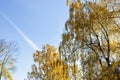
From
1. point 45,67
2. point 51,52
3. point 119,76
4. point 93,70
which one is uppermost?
point 51,52

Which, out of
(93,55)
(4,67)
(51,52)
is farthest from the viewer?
(4,67)

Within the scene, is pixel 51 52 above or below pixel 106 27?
above

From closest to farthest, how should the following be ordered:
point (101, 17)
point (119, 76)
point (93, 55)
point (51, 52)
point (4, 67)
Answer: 1. point (119, 76)
2. point (101, 17)
3. point (93, 55)
4. point (51, 52)
5. point (4, 67)

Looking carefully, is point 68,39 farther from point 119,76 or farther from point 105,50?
point 119,76

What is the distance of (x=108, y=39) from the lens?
12797mm

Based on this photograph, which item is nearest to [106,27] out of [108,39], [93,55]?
[108,39]

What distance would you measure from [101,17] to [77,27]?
1.95 meters

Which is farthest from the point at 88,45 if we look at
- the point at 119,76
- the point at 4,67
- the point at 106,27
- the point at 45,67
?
the point at 4,67

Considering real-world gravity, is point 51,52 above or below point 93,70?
above

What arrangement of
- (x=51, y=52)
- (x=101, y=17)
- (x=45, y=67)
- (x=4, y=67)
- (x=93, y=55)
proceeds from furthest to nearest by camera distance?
(x=4, y=67) < (x=51, y=52) < (x=45, y=67) < (x=93, y=55) < (x=101, y=17)

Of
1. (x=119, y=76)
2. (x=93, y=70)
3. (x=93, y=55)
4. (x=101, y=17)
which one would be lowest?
(x=119, y=76)

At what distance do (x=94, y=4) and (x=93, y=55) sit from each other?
8.02ft

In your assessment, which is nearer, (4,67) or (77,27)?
(77,27)

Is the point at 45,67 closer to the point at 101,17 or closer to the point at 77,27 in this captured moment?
the point at 77,27
